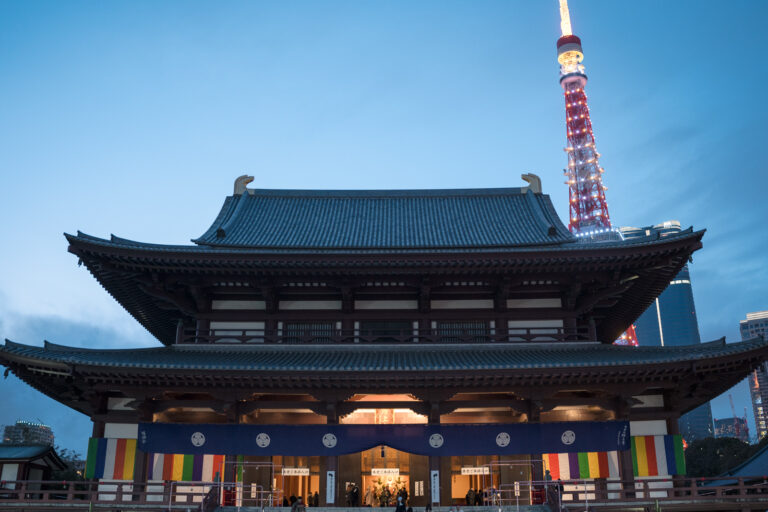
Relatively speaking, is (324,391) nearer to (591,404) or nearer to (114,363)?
(114,363)

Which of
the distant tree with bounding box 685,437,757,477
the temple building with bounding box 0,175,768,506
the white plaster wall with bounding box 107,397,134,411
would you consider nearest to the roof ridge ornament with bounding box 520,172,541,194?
the temple building with bounding box 0,175,768,506

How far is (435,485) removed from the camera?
792 inches

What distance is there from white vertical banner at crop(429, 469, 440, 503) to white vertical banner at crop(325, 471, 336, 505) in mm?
3198

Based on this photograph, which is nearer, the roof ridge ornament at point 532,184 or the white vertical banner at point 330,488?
the white vertical banner at point 330,488

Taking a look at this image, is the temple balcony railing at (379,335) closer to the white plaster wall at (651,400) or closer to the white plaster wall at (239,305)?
the white plaster wall at (239,305)

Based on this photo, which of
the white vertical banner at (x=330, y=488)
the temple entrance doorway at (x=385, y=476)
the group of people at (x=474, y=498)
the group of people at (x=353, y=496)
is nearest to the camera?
the white vertical banner at (x=330, y=488)

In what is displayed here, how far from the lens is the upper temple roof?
27.2m

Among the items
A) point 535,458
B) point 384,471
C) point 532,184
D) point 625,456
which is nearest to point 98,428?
point 384,471

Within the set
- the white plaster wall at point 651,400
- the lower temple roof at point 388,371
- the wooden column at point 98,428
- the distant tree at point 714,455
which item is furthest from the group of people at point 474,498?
the distant tree at point 714,455

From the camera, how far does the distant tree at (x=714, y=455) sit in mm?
63938

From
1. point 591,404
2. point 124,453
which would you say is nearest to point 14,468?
point 124,453

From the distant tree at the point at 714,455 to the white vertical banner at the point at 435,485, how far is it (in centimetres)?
5397

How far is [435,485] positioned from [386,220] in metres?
13.8

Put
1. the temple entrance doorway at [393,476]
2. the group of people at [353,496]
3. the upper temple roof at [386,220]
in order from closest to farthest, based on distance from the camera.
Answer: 1. the group of people at [353,496]
2. the temple entrance doorway at [393,476]
3. the upper temple roof at [386,220]
